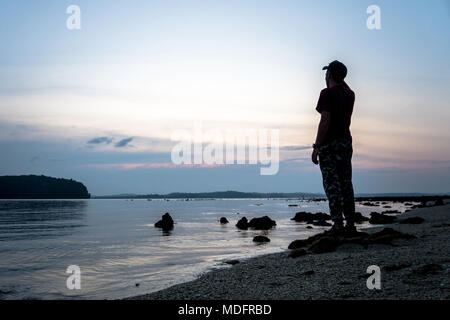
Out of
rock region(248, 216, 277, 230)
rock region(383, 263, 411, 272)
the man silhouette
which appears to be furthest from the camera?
rock region(248, 216, 277, 230)

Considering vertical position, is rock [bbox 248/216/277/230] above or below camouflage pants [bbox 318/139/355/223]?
below

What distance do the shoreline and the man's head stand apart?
→ 420 centimetres

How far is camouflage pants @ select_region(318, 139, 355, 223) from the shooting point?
871 cm

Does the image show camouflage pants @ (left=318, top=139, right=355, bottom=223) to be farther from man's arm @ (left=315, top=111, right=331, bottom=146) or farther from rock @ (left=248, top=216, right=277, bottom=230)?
rock @ (left=248, top=216, right=277, bottom=230)

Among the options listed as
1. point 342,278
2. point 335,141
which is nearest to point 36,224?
point 335,141

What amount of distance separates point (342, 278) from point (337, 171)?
136 inches

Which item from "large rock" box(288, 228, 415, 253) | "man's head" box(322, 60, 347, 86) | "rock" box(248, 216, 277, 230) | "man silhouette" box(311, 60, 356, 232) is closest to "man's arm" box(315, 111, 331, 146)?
"man silhouette" box(311, 60, 356, 232)

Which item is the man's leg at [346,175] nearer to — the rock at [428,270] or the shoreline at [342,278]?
the shoreline at [342,278]

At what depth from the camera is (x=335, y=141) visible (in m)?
8.73

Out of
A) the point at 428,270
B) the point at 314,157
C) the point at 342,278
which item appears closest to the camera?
the point at 428,270

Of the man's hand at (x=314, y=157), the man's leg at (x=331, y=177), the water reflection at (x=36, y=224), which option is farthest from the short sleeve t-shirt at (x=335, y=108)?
the water reflection at (x=36, y=224)

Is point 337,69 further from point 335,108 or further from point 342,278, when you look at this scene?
point 342,278

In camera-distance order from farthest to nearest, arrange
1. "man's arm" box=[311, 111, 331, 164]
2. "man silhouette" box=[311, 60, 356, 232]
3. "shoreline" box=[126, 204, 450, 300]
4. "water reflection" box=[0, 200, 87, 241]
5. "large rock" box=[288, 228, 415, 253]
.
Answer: "water reflection" box=[0, 200, 87, 241] → "large rock" box=[288, 228, 415, 253] → "man silhouette" box=[311, 60, 356, 232] → "man's arm" box=[311, 111, 331, 164] → "shoreline" box=[126, 204, 450, 300]

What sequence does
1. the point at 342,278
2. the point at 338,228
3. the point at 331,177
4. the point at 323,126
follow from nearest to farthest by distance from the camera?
the point at 342,278 < the point at 323,126 < the point at 331,177 < the point at 338,228
